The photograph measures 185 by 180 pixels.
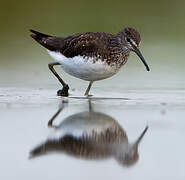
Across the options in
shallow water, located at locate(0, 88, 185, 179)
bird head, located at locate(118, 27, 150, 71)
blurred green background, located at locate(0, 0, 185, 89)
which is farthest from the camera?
blurred green background, located at locate(0, 0, 185, 89)

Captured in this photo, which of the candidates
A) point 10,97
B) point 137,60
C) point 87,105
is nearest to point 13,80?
point 10,97

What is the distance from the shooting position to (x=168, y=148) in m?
6.05

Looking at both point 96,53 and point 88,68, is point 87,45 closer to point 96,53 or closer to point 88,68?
point 96,53

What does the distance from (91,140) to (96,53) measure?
132 inches

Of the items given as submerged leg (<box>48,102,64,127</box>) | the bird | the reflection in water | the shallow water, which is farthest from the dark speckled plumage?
the reflection in water

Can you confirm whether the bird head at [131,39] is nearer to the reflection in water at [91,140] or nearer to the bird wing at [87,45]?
the bird wing at [87,45]

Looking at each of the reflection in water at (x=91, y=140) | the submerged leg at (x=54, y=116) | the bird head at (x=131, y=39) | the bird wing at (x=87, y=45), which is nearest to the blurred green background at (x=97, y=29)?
the bird head at (x=131, y=39)

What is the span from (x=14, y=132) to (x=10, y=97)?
8.18 ft

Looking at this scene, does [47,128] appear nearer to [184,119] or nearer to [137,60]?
[184,119]

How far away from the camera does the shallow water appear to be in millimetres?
5301

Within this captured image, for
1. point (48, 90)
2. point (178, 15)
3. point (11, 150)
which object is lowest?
point (11, 150)

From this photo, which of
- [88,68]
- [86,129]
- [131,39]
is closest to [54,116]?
[86,129]

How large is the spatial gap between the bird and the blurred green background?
878mm

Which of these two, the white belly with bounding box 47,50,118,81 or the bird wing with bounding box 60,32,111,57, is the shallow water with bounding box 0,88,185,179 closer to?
the white belly with bounding box 47,50,118,81
